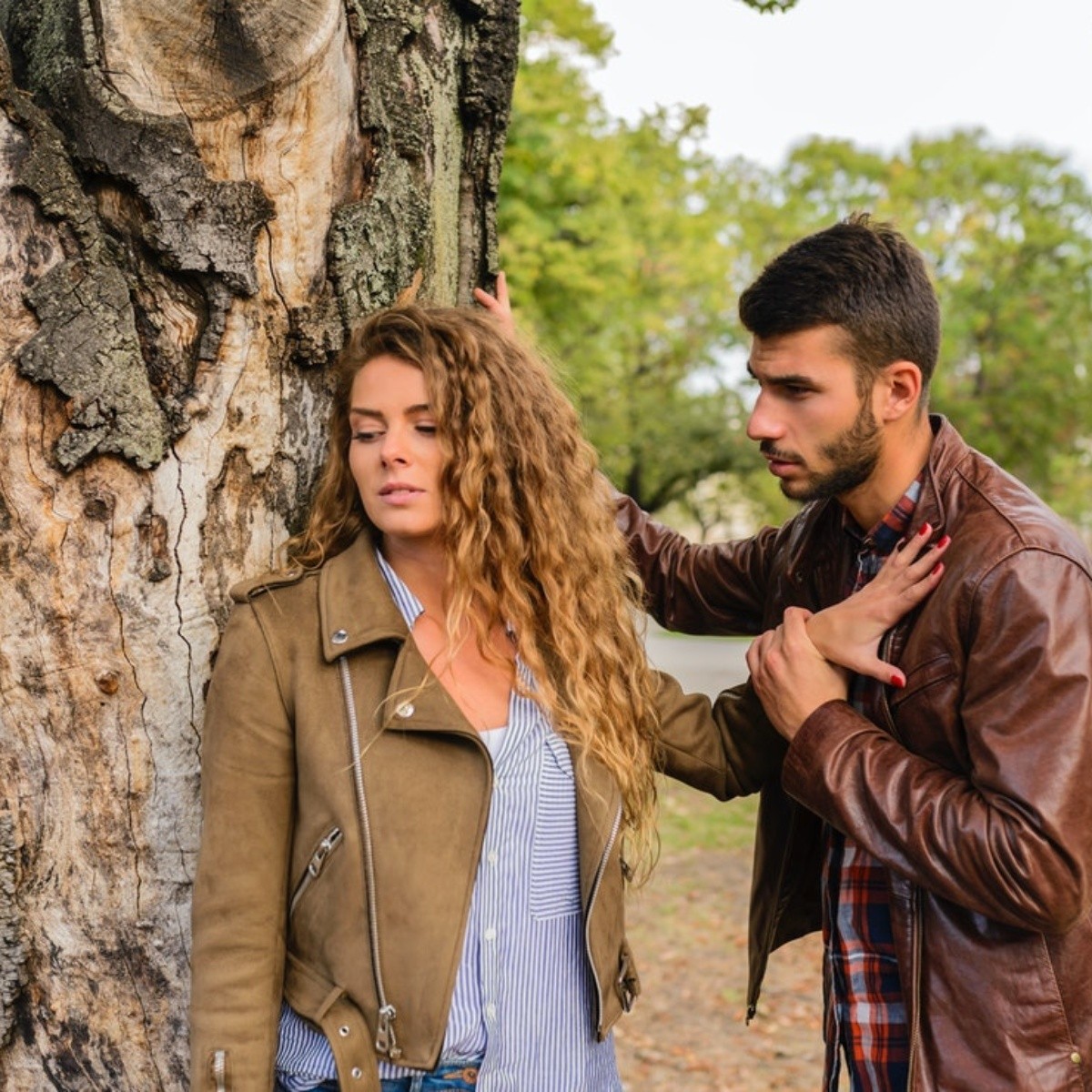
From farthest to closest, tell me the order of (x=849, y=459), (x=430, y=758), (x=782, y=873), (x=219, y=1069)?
(x=782, y=873) → (x=849, y=459) → (x=430, y=758) → (x=219, y=1069)

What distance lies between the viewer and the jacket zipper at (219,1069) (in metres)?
2.19

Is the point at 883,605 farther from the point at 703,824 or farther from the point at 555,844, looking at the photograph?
the point at 703,824

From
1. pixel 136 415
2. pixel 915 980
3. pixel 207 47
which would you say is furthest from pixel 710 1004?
pixel 207 47

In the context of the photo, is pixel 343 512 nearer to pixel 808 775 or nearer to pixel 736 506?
pixel 808 775

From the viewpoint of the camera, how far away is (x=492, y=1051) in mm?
2311

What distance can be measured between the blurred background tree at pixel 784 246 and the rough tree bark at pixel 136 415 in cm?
1530

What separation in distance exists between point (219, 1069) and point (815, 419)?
1796 mm

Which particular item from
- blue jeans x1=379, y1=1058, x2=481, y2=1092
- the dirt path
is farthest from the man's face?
the dirt path

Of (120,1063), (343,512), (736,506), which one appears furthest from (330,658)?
(736,506)

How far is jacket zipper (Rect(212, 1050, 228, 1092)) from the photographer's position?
2188 millimetres

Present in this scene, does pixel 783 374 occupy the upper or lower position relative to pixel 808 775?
upper

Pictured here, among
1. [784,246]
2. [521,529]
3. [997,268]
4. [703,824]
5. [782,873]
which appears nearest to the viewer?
[521,529]

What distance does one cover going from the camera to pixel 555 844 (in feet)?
7.95

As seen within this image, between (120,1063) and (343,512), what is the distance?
1.19 m
